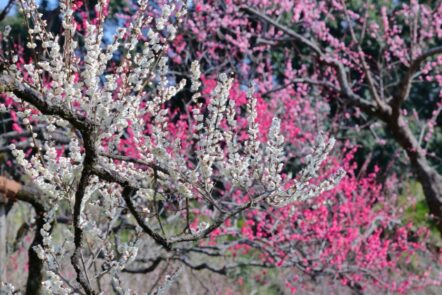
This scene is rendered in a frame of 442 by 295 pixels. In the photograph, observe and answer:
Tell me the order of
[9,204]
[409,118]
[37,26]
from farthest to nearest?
[409,118] → [9,204] → [37,26]

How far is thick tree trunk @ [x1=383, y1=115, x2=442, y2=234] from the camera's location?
794 cm

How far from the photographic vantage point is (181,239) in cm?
221

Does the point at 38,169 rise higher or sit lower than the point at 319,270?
lower

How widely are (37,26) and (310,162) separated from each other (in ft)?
3.93

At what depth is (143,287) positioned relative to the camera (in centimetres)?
885

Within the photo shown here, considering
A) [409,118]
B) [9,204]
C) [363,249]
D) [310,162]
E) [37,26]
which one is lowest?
[310,162]

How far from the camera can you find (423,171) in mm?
8109

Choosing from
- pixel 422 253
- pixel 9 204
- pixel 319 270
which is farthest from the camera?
pixel 422 253

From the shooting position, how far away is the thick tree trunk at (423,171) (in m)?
7.94

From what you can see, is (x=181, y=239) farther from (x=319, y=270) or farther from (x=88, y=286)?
(x=319, y=270)

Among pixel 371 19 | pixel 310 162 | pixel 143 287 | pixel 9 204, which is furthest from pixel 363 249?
pixel 310 162

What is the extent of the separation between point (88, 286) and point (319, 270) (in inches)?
183

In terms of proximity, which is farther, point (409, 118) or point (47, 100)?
Answer: point (409, 118)

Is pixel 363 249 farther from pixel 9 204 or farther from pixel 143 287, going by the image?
pixel 9 204
